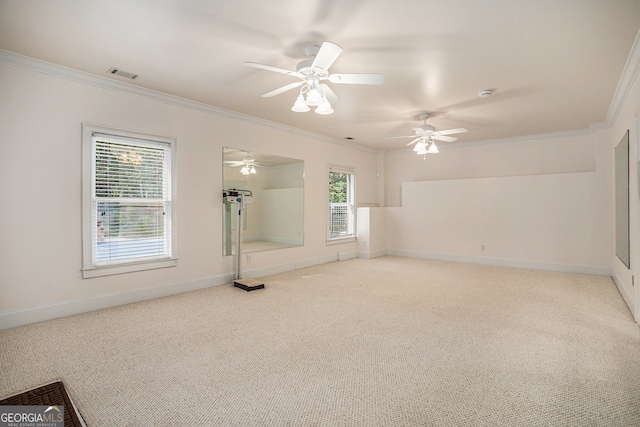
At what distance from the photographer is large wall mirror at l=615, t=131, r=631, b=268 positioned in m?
3.98

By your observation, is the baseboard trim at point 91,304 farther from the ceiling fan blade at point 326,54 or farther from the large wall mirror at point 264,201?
the ceiling fan blade at point 326,54

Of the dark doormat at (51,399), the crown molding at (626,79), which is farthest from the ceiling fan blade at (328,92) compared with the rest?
the dark doormat at (51,399)

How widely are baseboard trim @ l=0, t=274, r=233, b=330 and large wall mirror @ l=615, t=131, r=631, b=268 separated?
18.0ft

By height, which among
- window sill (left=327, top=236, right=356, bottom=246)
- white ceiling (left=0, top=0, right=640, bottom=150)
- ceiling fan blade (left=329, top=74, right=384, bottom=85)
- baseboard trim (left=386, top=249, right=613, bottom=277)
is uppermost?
white ceiling (left=0, top=0, right=640, bottom=150)

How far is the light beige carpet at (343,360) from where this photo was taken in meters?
1.86

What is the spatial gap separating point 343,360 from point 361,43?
266 centimetres

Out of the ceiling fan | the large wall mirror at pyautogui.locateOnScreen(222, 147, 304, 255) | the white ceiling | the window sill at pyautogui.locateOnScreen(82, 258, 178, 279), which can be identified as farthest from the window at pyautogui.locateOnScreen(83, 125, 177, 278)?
the ceiling fan

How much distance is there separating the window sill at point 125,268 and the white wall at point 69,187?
6 cm

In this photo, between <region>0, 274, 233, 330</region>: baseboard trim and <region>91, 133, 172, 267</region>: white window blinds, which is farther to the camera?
<region>91, 133, 172, 267</region>: white window blinds

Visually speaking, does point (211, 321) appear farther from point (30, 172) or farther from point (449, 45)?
point (449, 45)

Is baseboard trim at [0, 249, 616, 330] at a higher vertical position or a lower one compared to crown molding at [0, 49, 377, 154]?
lower

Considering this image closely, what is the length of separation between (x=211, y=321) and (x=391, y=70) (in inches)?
127

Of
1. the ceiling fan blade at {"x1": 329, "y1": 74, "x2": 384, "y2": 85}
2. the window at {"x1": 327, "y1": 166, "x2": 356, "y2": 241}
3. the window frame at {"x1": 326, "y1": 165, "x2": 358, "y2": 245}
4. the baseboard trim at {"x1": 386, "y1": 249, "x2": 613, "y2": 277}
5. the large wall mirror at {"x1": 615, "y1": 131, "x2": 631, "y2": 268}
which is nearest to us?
the ceiling fan blade at {"x1": 329, "y1": 74, "x2": 384, "y2": 85}

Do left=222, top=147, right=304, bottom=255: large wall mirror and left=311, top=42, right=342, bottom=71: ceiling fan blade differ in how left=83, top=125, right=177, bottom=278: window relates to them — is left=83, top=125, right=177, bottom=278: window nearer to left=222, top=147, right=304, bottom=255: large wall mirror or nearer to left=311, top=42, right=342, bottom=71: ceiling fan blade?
left=222, top=147, right=304, bottom=255: large wall mirror
